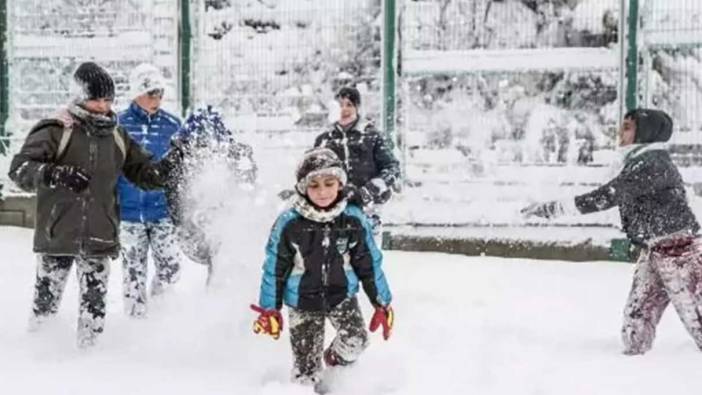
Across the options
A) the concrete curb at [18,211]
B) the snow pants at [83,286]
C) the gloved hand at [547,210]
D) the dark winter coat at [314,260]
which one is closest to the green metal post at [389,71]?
the concrete curb at [18,211]

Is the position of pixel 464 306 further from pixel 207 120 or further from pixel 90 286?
pixel 90 286

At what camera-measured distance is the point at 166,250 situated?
20.7ft

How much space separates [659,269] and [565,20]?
444 cm

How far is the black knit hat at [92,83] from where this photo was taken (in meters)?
5.14

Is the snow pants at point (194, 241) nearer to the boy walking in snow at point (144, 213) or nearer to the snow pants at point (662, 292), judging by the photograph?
the boy walking in snow at point (144, 213)

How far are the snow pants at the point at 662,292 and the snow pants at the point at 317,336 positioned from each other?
176cm

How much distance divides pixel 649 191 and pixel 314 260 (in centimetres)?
203

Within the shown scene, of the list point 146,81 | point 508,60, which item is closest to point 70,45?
point 508,60

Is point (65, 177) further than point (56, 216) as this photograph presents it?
No

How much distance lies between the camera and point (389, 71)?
9703mm

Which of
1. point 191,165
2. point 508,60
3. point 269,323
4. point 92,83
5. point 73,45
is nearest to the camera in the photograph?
point 269,323

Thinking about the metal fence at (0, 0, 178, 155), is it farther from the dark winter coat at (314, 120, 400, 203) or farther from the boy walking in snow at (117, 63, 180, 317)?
the boy walking in snow at (117, 63, 180, 317)

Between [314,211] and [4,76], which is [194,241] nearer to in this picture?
[314,211]

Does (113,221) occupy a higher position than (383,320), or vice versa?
(113,221)
